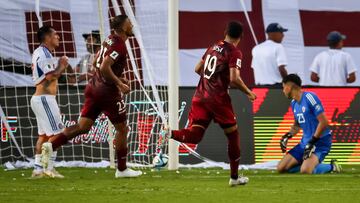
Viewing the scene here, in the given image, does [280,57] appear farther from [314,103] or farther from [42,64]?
[42,64]

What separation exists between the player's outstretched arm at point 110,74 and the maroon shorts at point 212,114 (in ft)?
3.61

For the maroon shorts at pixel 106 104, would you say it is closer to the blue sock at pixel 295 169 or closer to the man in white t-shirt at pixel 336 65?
the blue sock at pixel 295 169

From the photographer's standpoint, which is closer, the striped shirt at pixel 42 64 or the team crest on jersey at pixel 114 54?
the team crest on jersey at pixel 114 54

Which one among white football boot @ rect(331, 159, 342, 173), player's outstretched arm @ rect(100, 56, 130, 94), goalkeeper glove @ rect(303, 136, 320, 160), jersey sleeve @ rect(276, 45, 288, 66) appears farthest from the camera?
jersey sleeve @ rect(276, 45, 288, 66)

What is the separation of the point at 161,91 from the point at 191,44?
11.2ft

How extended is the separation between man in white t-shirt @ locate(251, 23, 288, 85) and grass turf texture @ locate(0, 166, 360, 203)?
3.09 metres

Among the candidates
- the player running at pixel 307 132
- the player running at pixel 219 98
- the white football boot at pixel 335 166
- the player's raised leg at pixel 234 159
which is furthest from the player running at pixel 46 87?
the white football boot at pixel 335 166

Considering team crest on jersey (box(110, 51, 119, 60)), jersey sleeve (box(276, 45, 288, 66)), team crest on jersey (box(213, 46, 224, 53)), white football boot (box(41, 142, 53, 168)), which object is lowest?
white football boot (box(41, 142, 53, 168))

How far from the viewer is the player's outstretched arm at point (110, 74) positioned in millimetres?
14391

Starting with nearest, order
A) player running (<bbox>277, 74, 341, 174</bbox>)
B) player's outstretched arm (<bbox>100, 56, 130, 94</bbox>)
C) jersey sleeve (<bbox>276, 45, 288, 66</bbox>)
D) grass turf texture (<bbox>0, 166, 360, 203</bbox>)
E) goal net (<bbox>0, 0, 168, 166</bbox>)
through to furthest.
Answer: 1. grass turf texture (<bbox>0, 166, 360, 203</bbox>)
2. player's outstretched arm (<bbox>100, 56, 130, 94</bbox>)
3. player running (<bbox>277, 74, 341, 174</bbox>)
4. goal net (<bbox>0, 0, 168, 166</bbox>)
5. jersey sleeve (<bbox>276, 45, 288, 66</bbox>)

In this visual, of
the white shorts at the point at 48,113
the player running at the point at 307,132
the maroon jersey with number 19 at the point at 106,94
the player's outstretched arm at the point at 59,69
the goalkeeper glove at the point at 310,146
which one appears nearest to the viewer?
the maroon jersey with number 19 at the point at 106,94

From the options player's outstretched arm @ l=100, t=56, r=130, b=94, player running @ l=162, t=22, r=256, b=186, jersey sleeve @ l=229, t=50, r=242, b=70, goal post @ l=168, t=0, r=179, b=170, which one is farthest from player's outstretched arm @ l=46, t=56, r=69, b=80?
jersey sleeve @ l=229, t=50, r=242, b=70

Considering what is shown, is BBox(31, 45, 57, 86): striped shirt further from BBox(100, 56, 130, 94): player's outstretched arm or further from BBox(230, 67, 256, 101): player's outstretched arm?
BBox(230, 67, 256, 101): player's outstretched arm

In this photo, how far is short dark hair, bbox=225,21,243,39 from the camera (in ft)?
43.8
